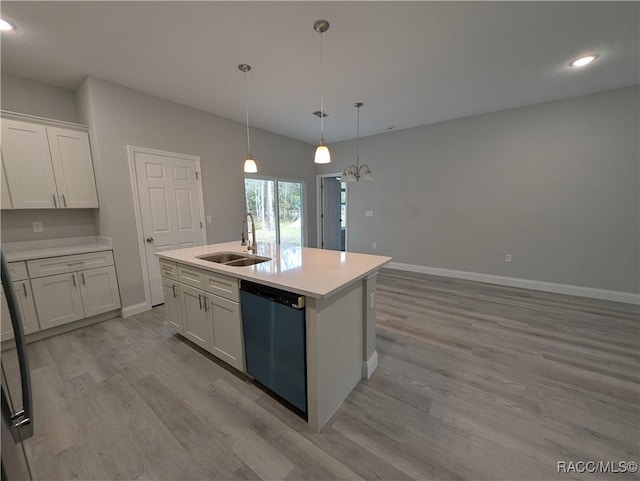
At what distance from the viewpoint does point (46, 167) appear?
2723 millimetres

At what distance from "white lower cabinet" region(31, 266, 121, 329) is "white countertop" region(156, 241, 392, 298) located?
115 cm

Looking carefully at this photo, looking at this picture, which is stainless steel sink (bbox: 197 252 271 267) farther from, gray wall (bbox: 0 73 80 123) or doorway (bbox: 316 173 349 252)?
doorway (bbox: 316 173 349 252)

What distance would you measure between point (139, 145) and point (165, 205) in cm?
78

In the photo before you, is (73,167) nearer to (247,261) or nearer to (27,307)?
(27,307)

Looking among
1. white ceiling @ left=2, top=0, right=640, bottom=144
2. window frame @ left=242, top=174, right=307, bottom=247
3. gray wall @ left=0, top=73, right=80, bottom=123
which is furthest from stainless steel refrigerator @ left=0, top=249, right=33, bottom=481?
Result: window frame @ left=242, top=174, right=307, bottom=247

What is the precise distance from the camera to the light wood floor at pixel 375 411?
1391 mm

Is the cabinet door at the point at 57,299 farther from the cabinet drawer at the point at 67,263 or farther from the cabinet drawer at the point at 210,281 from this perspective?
the cabinet drawer at the point at 210,281

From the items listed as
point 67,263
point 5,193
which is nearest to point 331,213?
point 67,263

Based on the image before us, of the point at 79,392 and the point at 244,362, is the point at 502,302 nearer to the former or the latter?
the point at 244,362

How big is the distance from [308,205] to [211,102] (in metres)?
3.03


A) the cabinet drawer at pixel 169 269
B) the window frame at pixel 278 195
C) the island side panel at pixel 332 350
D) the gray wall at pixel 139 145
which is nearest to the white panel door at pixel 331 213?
the window frame at pixel 278 195

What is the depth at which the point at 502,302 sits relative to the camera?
3.44 m

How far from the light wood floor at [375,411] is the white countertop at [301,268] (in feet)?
2.99

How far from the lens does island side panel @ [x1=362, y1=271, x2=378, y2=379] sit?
1921 millimetres
